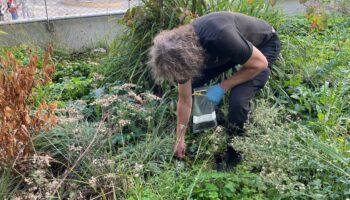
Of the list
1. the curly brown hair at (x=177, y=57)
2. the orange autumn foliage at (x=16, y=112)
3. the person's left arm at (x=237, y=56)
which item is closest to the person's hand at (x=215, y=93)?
the person's left arm at (x=237, y=56)

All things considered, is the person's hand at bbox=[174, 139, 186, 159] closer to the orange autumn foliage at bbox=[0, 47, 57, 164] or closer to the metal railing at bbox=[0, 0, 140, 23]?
the orange autumn foliage at bbox=[0, 47, 57, 164]

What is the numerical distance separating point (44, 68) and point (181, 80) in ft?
2.87

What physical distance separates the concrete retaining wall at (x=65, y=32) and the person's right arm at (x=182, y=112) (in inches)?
118

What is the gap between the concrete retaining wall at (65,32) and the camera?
5.80m

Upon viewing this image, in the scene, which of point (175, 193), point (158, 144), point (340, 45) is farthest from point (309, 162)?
point (340, 45)

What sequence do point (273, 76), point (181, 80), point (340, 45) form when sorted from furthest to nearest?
point (340, 45) < point (273, 76) < point (181, 80)

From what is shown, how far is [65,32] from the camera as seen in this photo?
6113 millimetres

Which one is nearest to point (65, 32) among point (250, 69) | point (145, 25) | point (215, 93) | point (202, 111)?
point (145, 25)

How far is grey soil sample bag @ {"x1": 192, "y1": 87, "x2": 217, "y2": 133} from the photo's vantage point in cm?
318

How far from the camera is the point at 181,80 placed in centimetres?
275

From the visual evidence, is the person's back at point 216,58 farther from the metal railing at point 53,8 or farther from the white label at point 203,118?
the metal railing at point 53,8

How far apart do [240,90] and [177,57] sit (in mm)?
722

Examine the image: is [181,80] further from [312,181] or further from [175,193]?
[312,181]

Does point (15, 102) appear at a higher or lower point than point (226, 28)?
lower
